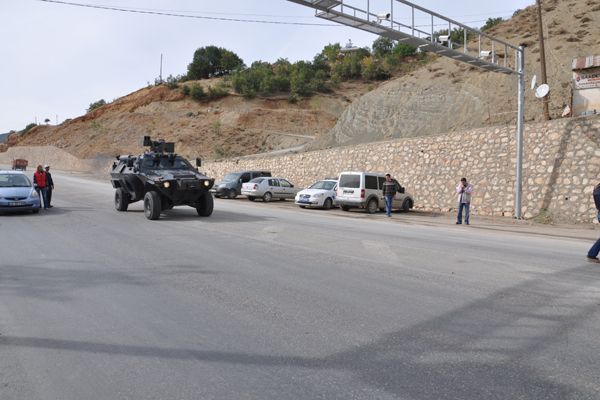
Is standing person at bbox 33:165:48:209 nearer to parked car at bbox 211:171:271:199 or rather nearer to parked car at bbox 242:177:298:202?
parked car at bbox 242:177:298:202

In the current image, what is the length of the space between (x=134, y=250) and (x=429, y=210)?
62.5 ft

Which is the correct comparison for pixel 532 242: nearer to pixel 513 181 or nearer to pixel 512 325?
pixel 512 325

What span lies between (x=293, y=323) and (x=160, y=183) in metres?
10.9

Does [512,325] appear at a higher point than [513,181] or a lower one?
lower

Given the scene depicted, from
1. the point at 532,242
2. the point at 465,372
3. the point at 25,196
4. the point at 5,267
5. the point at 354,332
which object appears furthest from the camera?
the point at 25,196

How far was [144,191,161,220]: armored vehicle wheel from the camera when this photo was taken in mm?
15041

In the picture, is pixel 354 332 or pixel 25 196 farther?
pixel 25 196

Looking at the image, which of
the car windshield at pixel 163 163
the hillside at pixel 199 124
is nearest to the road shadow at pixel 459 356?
the car windshield at pixel 163 163

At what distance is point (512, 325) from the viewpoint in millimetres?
5188

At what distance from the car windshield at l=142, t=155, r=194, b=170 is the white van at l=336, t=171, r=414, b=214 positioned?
343 inches

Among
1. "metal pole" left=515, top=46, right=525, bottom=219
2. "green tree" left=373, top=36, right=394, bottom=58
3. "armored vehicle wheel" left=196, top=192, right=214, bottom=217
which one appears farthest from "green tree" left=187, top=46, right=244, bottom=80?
"armored vehicle wheel" left=196, top=192, right=214, bottom=217

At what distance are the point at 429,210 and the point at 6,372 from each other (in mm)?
23791

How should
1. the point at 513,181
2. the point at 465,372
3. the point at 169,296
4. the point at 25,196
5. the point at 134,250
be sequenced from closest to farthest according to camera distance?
1. the point at 465,372
2. the point at 169,296
3. the point at 134,250
4. the point at 25,196
5. the point at 513,181

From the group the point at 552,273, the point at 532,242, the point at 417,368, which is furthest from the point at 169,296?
the point at 532,242
